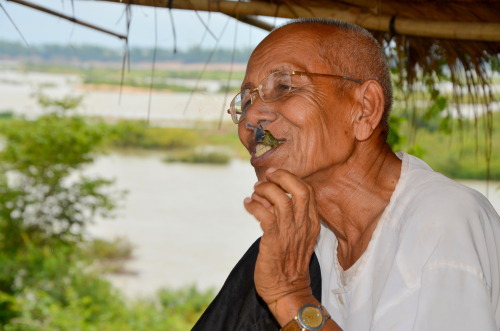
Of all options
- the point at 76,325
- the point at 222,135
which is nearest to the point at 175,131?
the point at 222,135

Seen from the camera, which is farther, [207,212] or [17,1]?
[207,212]

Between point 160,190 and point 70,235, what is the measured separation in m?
4.49

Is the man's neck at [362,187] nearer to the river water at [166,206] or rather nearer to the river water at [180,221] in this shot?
the river water at [180,221]

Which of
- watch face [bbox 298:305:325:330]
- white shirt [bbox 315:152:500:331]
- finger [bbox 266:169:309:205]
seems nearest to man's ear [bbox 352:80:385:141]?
white shirt [bbox 315:152:500:331]

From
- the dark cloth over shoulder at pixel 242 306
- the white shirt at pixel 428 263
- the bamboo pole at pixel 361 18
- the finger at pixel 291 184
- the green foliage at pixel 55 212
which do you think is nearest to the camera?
the white shirt at pixel 428 263

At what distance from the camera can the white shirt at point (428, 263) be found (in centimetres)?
124

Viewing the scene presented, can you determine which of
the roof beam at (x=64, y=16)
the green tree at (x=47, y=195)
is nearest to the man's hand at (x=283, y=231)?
the roof beam at (x=64, y=16)

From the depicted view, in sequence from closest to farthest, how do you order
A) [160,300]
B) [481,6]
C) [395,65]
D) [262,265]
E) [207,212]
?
[262,265], [481,6], [395,65], [160,300], [207,212]

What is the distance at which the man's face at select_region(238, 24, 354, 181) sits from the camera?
4.89ft

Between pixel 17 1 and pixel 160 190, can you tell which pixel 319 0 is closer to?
pixel 17 1

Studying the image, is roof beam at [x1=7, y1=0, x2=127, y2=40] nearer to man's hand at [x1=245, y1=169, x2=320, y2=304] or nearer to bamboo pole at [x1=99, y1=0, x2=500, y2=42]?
bamboo pole at [x1=99, y1=0, x2=500, y2=42]

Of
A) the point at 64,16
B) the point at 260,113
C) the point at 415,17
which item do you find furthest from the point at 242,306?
the point at 415,17

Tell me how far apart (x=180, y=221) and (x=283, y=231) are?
10574 mm

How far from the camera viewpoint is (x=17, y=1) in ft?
6.16
